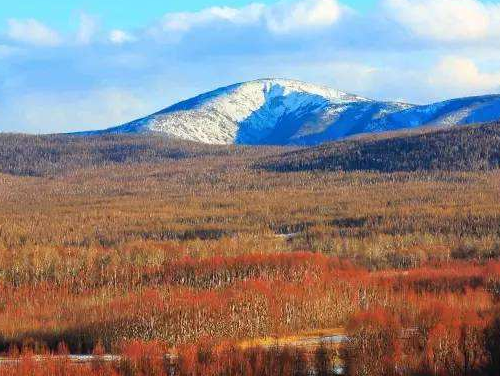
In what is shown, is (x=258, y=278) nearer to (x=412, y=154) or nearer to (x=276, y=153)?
(x=412, y=154)


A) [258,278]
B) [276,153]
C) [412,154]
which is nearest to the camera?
[258,278]

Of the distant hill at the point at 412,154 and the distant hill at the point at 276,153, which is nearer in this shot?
the distant hill at the point at 412,154

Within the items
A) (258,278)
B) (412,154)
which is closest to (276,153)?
(412,154)

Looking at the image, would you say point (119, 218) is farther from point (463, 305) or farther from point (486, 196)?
point (463, 305)

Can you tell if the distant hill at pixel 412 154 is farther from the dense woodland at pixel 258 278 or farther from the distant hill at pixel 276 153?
the dense woodland at pixel 258 278

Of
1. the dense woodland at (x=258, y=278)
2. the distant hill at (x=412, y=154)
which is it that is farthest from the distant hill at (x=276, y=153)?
the dense woodland at (x=258, y=278)

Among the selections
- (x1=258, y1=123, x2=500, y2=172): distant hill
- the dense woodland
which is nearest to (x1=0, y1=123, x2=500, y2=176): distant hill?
(x1=258, y1=123, x2=500, y2=172): distant hill
